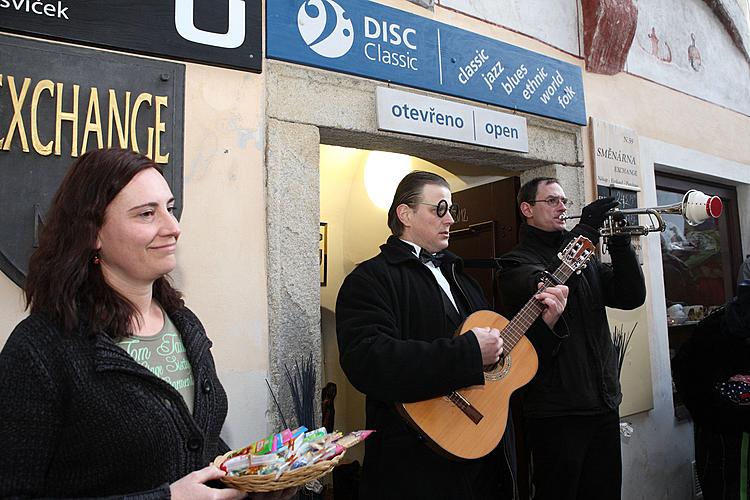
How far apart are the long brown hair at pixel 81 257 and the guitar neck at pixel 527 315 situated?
4.68 feet

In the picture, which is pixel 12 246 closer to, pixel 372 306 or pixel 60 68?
pixel 60 68

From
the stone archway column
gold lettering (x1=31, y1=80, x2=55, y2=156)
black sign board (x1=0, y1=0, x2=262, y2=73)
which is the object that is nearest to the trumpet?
the stone archway column

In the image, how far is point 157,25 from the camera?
7.82 feet

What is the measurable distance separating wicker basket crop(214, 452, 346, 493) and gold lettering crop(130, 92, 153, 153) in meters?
1.46

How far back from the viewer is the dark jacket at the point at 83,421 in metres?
1.06

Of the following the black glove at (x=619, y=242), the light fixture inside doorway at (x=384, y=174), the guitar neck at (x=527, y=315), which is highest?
the light fixture inside doorway at (x=384, y=174)

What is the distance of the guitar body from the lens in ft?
6.40

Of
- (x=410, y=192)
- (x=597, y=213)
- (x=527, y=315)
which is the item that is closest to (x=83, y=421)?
(x=410, y=192)

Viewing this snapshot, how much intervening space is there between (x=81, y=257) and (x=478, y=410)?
1.37 m

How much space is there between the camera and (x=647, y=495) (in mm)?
3871

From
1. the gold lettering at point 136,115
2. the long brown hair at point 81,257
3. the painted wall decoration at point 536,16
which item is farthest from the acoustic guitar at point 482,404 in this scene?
the painted wall decoration at point 536,16

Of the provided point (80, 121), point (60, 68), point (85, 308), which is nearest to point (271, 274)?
point (80, 121)

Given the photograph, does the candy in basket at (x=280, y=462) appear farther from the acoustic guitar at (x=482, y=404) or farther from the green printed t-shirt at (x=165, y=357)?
the acoustic guitar at (x=482, y=404)

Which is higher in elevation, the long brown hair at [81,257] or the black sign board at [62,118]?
the black sign board at [62,118]
